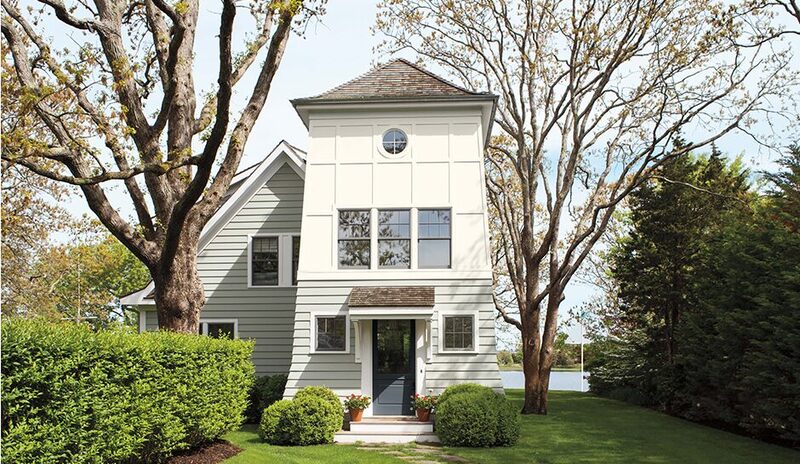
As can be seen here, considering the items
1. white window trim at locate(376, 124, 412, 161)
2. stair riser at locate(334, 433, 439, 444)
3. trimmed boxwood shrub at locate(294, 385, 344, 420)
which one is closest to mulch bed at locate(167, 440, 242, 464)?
trimmed boxwood shrub at locate(294, 385, 344, 420)

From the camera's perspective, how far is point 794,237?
15.3 metres

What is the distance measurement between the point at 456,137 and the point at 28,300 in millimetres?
18329

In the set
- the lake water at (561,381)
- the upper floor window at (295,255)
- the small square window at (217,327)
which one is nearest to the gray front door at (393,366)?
the upper floor window at (295,255)

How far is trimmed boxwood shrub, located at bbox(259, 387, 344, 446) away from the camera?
1648 cm

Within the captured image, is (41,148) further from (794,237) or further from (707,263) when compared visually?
(707,263)

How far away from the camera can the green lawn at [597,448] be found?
14602 millimetres

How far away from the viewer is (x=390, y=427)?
58.3 feet

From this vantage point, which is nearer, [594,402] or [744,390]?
[744,390]

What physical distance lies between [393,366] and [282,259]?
4.54 metres

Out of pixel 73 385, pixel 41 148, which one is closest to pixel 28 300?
pixel 41 148

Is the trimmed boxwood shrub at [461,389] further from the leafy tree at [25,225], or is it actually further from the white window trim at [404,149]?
the leafy tree at [25,225]

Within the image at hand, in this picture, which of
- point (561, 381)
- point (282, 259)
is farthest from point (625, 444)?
point (561, 381)

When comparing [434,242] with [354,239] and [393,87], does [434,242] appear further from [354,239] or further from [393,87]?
[393,87]

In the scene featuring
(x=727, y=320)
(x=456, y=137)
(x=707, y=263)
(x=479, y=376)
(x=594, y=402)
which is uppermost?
(x=456, y=137)
